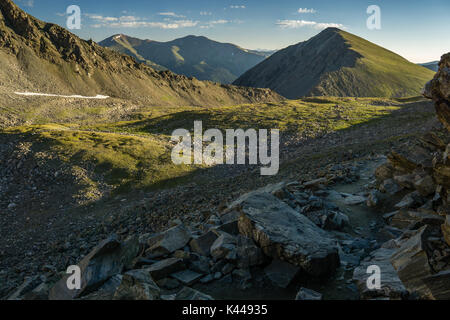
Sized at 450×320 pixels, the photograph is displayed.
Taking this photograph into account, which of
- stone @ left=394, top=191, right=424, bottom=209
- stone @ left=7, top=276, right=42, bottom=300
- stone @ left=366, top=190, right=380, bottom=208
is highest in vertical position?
stone @ left=394, top=191, right=424, bottom=209

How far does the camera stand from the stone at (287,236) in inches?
318

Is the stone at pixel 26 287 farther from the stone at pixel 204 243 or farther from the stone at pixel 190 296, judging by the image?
the stone at pixel 190 296

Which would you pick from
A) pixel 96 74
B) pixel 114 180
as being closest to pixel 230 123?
pixel 114 180

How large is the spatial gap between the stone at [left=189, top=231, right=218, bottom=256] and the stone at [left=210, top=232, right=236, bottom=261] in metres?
0.30

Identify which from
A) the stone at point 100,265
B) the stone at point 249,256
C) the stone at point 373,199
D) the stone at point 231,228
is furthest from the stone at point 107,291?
the stone at point 373,199

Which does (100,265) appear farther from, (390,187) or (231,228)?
(390,187)

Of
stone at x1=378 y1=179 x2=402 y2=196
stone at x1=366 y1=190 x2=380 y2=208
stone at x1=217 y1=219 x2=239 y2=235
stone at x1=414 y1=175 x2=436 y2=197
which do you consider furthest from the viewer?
stone at x1=378 y1=179 x2=402 y2=196

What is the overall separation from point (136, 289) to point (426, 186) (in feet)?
34.9

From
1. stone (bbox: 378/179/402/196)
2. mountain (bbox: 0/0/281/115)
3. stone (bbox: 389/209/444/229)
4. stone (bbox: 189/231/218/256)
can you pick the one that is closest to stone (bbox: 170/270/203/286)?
stone (bbox: 189/231/218/256)

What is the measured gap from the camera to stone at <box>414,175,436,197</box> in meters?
11.4

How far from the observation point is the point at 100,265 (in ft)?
29.9

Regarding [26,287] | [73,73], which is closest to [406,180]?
[26,287]

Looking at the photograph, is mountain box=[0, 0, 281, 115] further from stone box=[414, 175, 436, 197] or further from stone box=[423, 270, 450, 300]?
stone box=[423, 270, 450, 300]
